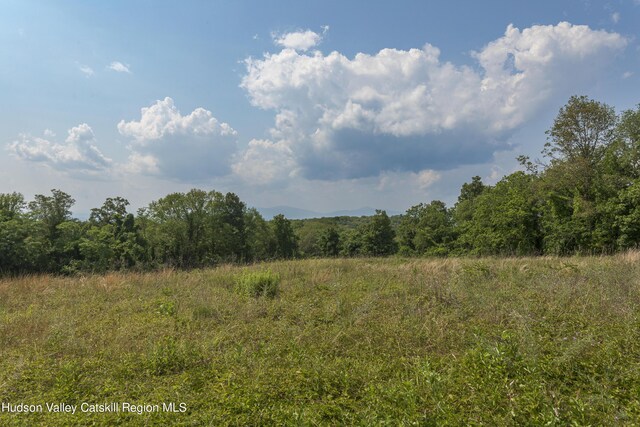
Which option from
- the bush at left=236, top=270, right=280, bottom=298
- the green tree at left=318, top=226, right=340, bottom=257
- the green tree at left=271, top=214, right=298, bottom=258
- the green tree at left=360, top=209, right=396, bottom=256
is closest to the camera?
the bush at left=236, top=270, right=280, bottom=298

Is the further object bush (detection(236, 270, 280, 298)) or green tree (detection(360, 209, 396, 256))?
green tree (detection(360, 209, 396, 256))

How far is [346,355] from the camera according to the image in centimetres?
425

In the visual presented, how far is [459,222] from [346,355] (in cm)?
4728

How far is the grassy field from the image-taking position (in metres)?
2.95

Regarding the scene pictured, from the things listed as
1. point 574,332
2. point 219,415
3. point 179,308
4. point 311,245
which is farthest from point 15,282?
point 311,245

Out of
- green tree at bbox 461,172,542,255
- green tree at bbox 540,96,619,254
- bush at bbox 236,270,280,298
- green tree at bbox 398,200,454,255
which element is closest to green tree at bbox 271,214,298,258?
green tree at bbox 398,200,454,255

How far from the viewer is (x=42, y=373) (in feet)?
12.6

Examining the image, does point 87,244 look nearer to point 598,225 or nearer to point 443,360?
point 443,360

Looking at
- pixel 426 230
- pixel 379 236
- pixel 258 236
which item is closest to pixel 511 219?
pixel 426 230

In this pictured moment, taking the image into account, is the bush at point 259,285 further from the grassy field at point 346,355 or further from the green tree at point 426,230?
the green tree at point 426,230

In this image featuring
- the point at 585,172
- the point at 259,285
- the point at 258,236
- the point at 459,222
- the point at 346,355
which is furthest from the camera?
the point at 258,236

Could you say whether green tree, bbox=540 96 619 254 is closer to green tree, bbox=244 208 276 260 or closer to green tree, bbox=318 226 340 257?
green tree, bbox=244 208 276 260

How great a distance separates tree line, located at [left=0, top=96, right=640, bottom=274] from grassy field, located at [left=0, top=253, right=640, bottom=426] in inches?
315

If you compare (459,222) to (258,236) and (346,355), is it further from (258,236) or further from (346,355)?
(346,355)
